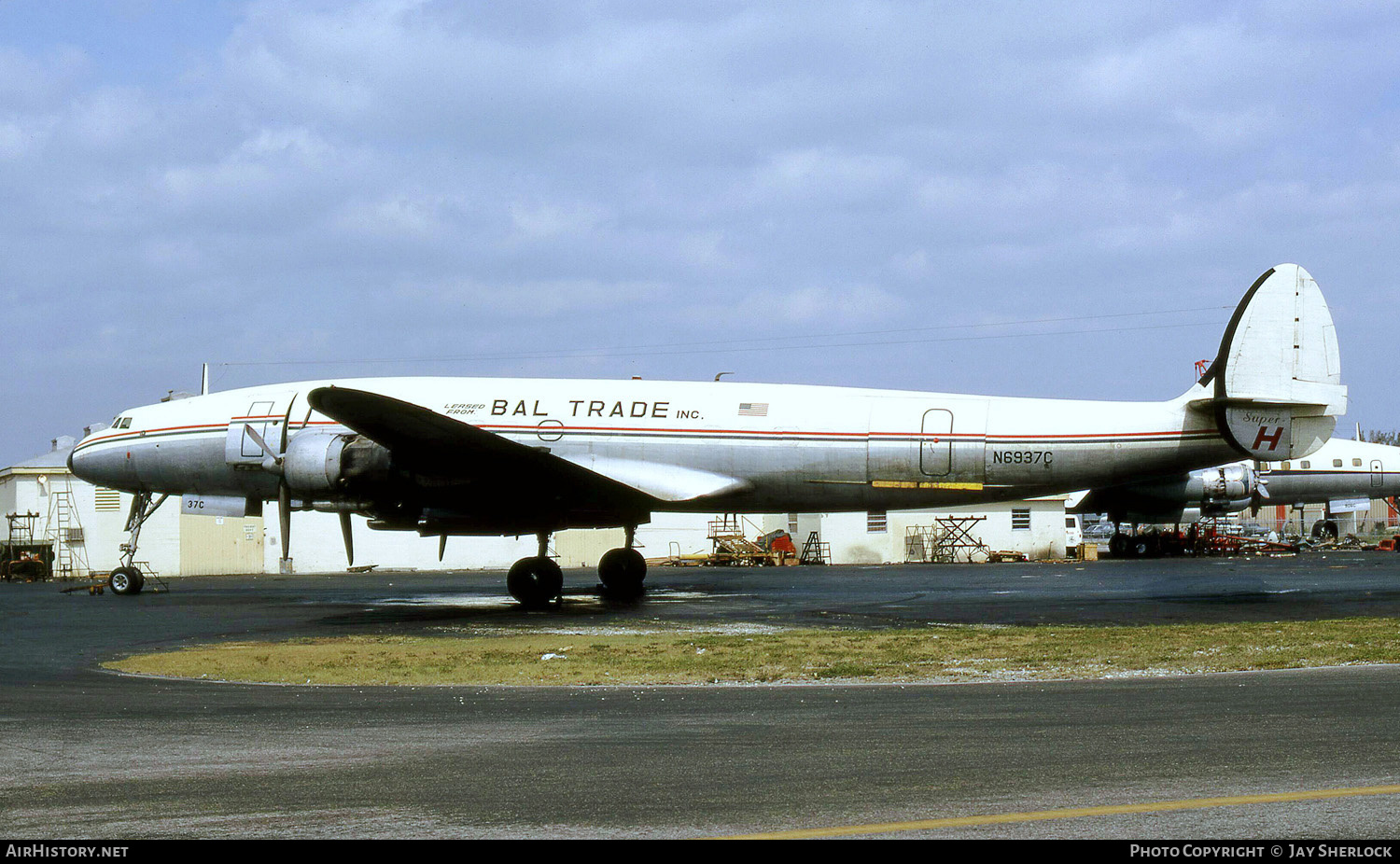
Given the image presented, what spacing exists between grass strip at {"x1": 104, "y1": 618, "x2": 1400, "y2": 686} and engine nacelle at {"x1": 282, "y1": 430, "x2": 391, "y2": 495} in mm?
4697

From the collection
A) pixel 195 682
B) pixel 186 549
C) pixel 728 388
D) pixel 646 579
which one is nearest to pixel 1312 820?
pixel 195 682

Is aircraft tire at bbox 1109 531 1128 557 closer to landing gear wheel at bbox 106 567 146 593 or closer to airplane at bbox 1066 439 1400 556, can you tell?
airplane at bbox 1066 439 1400 556

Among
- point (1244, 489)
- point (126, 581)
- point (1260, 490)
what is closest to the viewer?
point (126, 581)

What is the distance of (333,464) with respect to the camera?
69.7 ft

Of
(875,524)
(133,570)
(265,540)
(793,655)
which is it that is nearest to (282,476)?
(133,570)

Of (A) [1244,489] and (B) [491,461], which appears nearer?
(B) [491,461]

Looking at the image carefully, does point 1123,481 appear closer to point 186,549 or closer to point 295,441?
point 295,441

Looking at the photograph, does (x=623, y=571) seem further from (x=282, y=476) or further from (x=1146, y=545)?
(x=1146, y=545)

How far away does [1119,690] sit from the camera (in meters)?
10.6

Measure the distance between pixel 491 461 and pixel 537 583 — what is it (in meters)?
2.50

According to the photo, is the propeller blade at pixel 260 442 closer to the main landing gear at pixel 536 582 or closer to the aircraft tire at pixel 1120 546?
the main landing gear at pixel 536 582

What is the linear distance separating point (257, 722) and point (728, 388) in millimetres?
15337

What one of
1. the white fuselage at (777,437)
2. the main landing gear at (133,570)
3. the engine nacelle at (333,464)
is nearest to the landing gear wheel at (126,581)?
the main landing gear at (133,570)

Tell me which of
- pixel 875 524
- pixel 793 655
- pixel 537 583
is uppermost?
pixel 875 524
